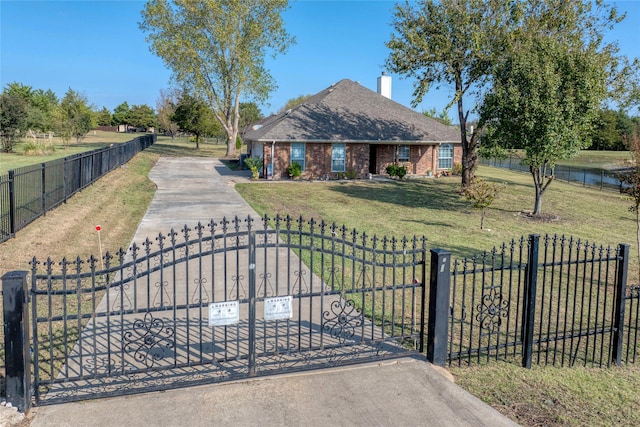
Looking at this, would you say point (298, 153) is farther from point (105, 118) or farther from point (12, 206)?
point (105, 118)

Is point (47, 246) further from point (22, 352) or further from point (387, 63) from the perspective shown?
point (387, 63)

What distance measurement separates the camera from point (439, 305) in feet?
19.5

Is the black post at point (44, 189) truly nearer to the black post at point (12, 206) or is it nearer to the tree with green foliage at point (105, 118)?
the black post at point (12, 206)

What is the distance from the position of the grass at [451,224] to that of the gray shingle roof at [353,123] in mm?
3127

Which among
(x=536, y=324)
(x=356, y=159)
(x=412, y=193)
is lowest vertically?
(x=536, y=324)


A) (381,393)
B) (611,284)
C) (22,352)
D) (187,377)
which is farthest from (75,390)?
(611,284)

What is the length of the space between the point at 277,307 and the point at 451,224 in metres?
12.5

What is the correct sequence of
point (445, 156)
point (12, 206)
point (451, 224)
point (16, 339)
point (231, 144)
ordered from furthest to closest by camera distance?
point (231, 144), point (445, 156), point (451, 224), point (12, 206), point (16, 339)

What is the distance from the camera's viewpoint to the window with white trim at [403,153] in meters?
33.7

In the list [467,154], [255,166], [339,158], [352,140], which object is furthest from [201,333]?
[339,158]

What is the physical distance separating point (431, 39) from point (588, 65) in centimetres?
768

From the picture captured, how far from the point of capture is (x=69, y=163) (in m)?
17.5

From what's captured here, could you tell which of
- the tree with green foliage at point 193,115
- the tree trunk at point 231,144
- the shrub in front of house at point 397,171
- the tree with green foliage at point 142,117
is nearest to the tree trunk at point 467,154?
the shrub in front of house at point 397,171

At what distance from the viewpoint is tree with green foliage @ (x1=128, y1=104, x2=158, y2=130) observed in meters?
113
